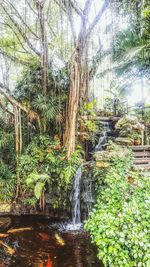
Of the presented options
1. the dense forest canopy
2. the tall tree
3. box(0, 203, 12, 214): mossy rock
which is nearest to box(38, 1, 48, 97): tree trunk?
the dense forest canopy

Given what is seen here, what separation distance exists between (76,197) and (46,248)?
5.89 feet

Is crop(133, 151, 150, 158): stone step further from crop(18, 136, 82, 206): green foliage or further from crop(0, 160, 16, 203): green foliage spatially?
crop(0, 160, 16, 203): green foliage

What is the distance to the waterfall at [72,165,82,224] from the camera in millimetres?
5968

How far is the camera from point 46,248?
4473 mm

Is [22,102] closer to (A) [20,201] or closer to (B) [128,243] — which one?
(A) [20,201]

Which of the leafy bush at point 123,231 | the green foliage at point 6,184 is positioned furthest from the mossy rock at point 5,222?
the leafy bush at point 123,231

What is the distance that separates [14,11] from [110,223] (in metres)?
6.79

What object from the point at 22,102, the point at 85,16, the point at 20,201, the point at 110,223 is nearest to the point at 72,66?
the point at 85,16

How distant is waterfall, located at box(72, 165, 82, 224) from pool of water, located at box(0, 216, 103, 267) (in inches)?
24.6

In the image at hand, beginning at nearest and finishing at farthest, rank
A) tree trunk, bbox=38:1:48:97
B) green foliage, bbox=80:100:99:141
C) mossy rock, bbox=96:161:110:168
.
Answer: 1. mossy rock, bbox=96:161:110:168
2. tree trunk, bbox=38:1:48:97
3. green foliage, bbox=80:100:99:141

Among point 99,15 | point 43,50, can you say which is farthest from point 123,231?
point 99,15

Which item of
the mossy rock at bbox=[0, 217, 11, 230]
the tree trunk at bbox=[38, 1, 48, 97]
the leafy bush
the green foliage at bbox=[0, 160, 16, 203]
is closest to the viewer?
the leafy bush

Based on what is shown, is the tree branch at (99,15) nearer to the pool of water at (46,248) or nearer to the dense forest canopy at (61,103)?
the dense forest canopy at (61,103)

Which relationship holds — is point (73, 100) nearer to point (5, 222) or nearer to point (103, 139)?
point (103, 139)
